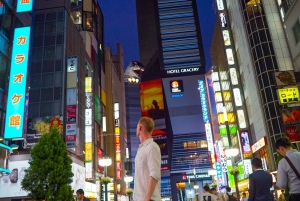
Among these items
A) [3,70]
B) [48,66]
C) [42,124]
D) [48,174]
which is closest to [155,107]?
[48,66]

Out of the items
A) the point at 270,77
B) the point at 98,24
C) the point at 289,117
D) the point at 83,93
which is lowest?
the point at 289,117

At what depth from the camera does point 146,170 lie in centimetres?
343

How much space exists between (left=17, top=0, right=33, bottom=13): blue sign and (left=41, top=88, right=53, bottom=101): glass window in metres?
11.7

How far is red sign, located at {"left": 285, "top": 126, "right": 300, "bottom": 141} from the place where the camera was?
2239 centimetres

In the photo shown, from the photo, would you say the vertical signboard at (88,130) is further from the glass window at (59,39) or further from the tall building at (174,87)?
the tall building at (174,87)

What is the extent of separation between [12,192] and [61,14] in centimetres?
2027

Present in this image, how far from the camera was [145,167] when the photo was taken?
136 inches

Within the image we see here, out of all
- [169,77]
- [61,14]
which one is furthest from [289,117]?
[169,77]

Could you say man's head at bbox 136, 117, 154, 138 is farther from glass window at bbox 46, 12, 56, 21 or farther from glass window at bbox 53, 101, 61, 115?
glass window at bbox 46, 12, 56, 21

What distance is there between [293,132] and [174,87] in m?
72.6

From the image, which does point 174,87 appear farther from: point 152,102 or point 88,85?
point 88,85

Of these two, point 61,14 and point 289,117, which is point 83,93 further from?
point 289,117

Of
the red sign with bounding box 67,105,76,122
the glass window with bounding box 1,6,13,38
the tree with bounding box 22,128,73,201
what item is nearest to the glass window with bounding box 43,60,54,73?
the red sign with bounding box 67,105,76,122

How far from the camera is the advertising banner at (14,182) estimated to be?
24.5 meters
